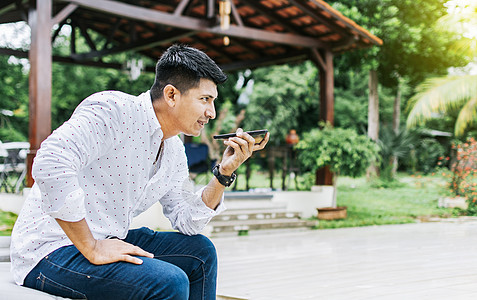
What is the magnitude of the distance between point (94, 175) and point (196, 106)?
1.32ft

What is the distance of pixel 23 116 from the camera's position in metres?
16.5

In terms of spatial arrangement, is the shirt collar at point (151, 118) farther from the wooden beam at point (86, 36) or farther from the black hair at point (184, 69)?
the wooden beam at point (86, 36)

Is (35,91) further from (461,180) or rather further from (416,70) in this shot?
(416,70)

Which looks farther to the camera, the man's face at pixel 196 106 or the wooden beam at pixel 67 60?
the wooden beam at pixel 67 60

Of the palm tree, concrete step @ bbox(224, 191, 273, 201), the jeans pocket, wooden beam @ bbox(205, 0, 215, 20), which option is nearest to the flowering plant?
the palm tree

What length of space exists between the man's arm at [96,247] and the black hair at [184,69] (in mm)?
540

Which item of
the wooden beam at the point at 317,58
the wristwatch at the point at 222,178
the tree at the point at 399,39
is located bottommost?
the wristwatch at the point at 222,178

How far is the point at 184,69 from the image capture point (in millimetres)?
1774

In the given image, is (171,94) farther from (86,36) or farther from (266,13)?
(86,36)

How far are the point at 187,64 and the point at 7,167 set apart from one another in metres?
7.52

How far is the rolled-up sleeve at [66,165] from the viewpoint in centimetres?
147

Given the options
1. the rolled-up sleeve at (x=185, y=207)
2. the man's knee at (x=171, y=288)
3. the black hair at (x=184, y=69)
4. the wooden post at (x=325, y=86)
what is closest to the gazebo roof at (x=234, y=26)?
the wooden post at (x=325, y=86)

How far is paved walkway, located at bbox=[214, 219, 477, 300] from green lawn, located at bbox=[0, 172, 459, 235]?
1.45 meters

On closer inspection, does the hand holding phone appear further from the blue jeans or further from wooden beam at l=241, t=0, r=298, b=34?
wooden beam at l=241, t=0, r=298, b=34
